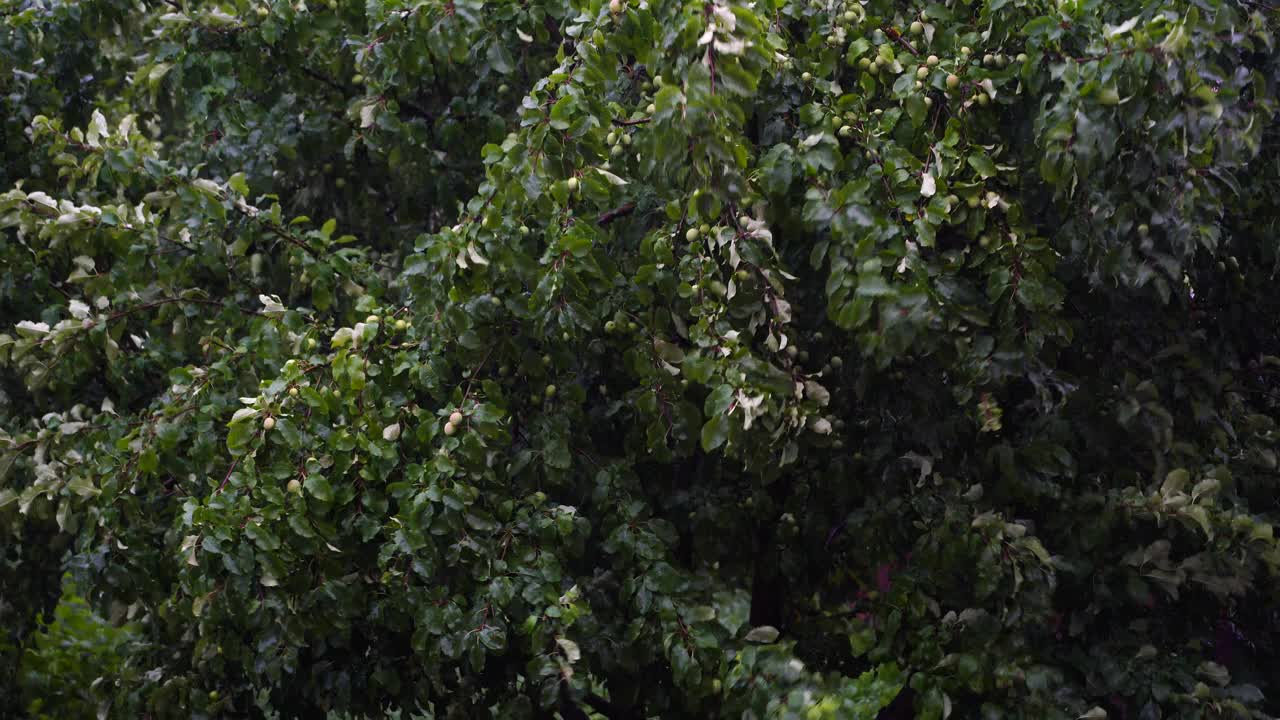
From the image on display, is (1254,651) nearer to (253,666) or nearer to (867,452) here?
(867,452)

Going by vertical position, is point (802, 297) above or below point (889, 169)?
below

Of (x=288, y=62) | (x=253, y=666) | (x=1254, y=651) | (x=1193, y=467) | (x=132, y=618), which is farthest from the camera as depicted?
(x=132, y=618)

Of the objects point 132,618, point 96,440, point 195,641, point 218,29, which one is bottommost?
point 132,618

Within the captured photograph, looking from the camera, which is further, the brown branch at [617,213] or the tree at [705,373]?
the brown branch at [617,213]

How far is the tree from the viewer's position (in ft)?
9.16

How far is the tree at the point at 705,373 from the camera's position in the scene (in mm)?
2793

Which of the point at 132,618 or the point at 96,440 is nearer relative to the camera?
the point at 96,440

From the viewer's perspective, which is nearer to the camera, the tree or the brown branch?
the tree

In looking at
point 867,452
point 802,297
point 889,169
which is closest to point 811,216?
point 889,169

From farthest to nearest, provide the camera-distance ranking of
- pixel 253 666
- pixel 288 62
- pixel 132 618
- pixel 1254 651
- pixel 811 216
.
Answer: pixel 132 618
pixel 288 62
pixel 1254 651
pixel 253 666
pixel 811 216

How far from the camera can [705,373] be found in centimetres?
281

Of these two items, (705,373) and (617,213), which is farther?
(617,213)

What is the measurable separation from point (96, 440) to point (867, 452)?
220 centimetres

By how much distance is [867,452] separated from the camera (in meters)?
3.55
